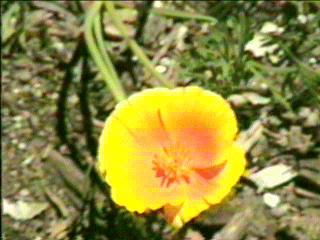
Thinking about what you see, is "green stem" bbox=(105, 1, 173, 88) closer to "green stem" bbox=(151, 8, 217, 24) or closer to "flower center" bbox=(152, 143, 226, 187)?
"green stem" bbox=(151, 8, 217, 24)

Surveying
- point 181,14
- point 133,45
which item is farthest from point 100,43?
point 181,14

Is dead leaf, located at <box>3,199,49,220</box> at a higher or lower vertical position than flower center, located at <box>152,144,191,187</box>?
lower

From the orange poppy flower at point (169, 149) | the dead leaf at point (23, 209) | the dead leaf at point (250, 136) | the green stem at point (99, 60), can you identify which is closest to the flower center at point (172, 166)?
the orange poppy flower at point (169, 149)

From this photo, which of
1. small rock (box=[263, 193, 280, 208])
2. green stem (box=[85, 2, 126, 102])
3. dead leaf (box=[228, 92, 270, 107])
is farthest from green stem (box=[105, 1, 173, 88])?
small rock (box=[263, 193, 280, 208])

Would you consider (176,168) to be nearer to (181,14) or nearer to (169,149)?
(169,149)

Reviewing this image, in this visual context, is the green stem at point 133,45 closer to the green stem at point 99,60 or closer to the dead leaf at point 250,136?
the green stem at point 99,60

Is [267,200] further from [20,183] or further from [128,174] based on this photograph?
[20,183]

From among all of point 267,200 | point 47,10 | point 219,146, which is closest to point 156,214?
point 267,200
